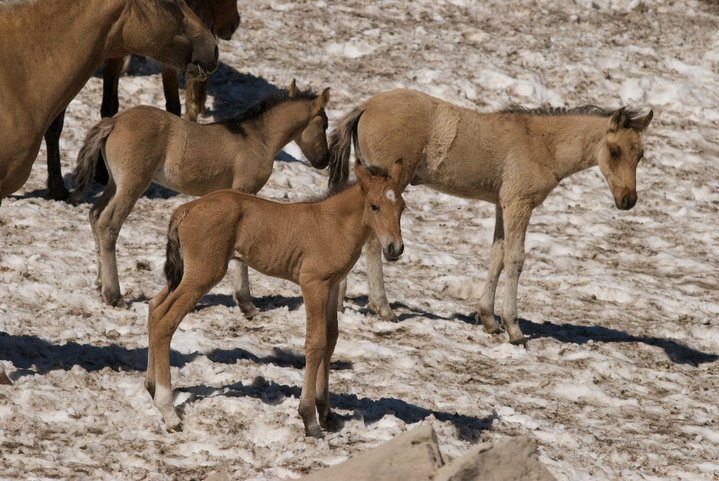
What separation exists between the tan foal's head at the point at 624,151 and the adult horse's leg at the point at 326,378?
4.33m

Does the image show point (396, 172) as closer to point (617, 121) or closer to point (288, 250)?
point (288, 250)

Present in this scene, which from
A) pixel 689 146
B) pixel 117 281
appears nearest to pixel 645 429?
pixel 117 281

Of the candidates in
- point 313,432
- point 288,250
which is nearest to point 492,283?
point 288,250

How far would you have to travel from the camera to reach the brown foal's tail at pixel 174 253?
6.01 m

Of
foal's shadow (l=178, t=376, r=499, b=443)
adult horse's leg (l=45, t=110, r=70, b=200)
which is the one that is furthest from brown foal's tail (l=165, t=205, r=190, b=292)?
adult horse's leg (l=45, t=110, r=70, b=200)

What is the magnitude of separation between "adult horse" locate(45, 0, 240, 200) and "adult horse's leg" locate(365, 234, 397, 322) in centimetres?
278

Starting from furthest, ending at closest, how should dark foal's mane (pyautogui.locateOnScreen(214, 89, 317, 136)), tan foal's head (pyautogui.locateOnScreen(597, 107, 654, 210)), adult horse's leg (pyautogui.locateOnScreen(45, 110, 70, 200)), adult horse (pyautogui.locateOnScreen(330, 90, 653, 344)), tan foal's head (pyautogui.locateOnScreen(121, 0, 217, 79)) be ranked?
adult horse's leg (pyautogui.locateOnScreen(45, 110, 70, 200)) < tan foal's head (pyautogui.locateOnScreen(597, 107, 654, 210)) < dark foal's mane (pyautogui.locateOnScreen(214, 89, 317, 136)) < adult horse (pyautogui.locateOnScreen(330, 90, 653, 344)) < tan foal's head (pyautogui.locateOnScreen(121, 0, 217, 79))

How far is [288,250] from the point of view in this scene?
610cm

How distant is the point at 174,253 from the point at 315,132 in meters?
3.92

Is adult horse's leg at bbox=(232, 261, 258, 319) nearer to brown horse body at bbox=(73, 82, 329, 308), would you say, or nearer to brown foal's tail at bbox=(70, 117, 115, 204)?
brown horse body at bbox=(73, 82, 329, 308)

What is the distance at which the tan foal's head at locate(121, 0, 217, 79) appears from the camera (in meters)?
6.33

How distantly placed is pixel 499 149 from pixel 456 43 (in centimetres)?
771

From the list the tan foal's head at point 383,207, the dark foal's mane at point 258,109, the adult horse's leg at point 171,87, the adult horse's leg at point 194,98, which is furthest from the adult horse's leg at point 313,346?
the adult horse's leg at point 194,98

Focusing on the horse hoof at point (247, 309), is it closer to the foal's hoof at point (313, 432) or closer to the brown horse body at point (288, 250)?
the brown horse body at point (288, 250)
